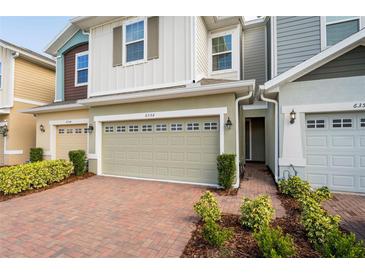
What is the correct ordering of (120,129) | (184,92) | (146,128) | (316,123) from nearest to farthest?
(316,123), (184,92), (146,128), (120,129)

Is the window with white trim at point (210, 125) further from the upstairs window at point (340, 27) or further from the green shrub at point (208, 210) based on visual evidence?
the upstairs window at point (340, 27)

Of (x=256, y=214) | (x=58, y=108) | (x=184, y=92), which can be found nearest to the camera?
(x=256, y=214)

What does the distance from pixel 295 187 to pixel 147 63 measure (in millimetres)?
6589

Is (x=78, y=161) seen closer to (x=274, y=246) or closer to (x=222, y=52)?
(x=274, y=246)

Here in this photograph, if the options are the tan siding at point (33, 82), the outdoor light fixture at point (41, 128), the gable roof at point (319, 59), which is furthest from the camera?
the tan siding at point (33, 82)

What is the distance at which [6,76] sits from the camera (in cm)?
1158

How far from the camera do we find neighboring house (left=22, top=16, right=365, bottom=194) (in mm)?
5879

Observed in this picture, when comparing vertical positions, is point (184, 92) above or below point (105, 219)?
above

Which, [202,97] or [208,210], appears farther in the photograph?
[202,97]

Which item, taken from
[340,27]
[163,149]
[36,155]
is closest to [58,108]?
[36,155]

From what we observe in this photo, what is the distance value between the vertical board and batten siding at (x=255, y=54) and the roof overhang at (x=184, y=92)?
195 inches

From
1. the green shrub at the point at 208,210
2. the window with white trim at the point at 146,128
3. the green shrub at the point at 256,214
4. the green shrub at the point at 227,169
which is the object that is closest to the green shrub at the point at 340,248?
the green shrub at the point at 256,214

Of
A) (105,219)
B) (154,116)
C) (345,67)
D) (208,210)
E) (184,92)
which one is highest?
(345,67)

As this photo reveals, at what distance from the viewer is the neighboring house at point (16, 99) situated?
11.5 metres
